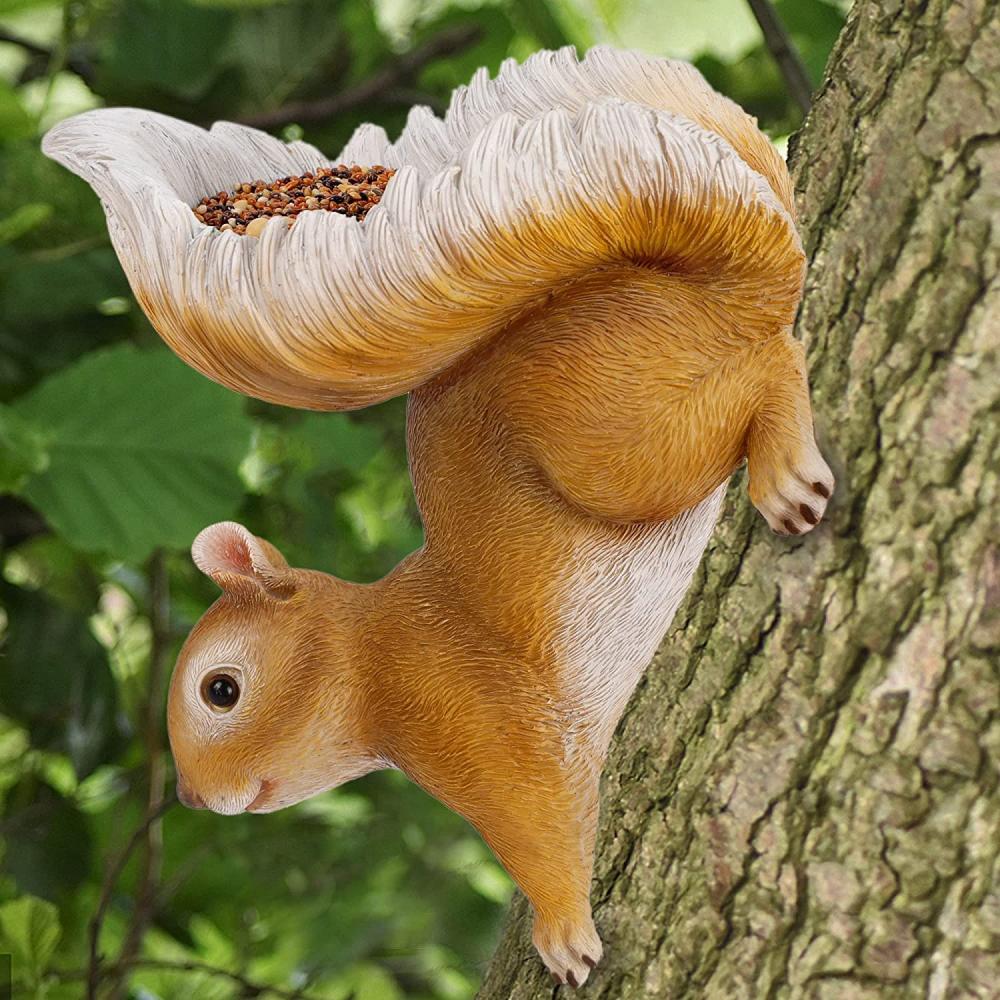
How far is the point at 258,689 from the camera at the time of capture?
36cm

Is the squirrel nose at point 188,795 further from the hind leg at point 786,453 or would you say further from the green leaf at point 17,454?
the green leaf at point 17,454

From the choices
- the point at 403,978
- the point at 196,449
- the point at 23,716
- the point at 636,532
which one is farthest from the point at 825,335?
the point at 403,978

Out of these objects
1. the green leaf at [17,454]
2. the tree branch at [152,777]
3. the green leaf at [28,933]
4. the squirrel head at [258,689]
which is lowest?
the tree branch at [152,777]

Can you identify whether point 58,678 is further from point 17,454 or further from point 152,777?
point 17,454

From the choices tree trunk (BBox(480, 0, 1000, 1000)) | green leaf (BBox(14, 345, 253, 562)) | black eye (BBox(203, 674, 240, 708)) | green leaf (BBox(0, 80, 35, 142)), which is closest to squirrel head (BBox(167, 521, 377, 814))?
black eye (BBox(203, 674, 240, 708))

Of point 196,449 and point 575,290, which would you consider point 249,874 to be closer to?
point 196,449

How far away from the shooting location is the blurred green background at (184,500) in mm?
765

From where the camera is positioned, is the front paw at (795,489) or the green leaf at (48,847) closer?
the front paw at (795,489)

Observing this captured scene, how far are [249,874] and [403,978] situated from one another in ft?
1.59

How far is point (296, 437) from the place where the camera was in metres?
0.94

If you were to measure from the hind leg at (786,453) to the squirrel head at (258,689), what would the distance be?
5.4 inches

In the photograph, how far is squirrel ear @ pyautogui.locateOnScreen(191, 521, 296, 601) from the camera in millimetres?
363

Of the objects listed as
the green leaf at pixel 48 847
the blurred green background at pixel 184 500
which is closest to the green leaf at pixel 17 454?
the blurred green background at pixel 184 500

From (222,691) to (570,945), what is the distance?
0.14m
